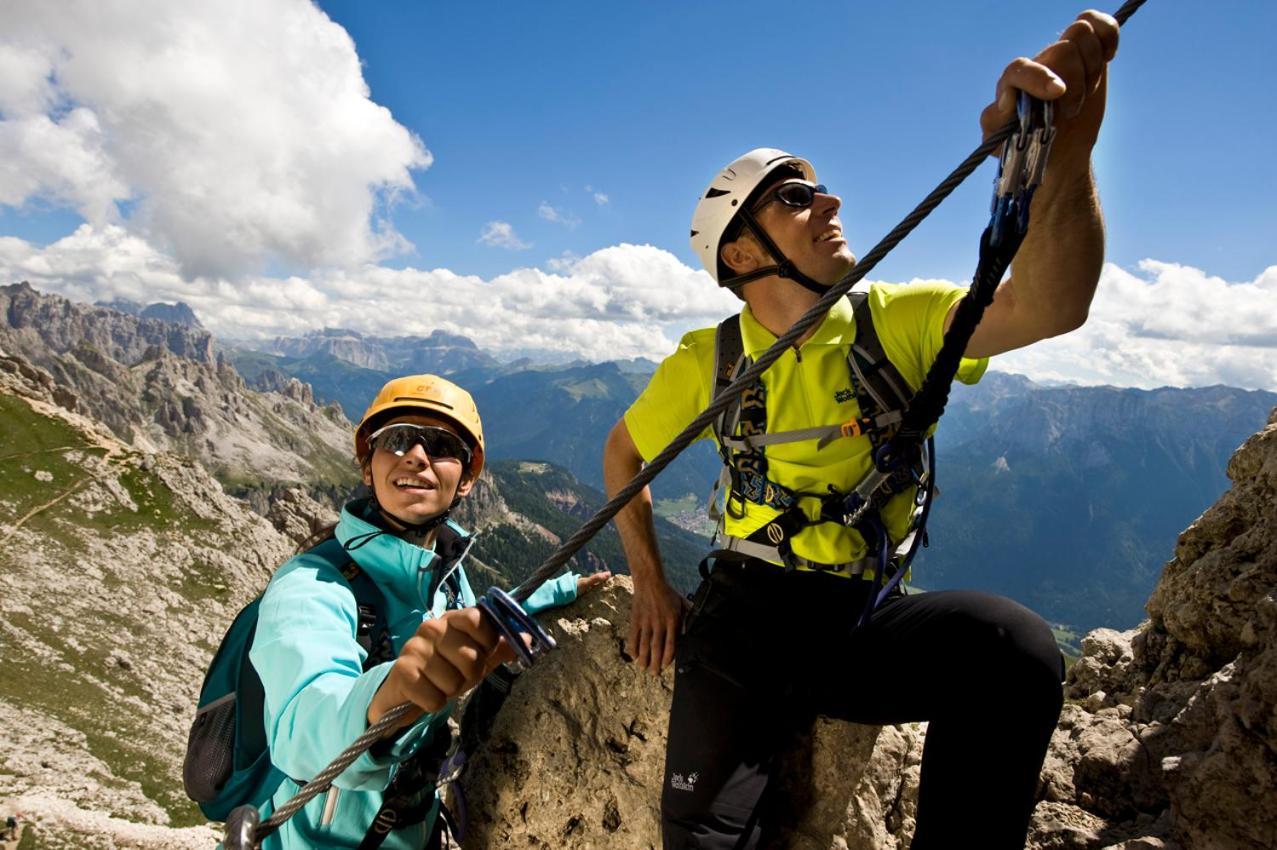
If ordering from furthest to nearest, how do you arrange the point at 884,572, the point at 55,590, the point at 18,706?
the point at 55,590 < the point at 18,706 < the point at 884,572

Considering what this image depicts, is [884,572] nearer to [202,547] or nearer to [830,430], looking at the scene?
[830,430]

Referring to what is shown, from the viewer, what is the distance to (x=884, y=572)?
4.45 metres

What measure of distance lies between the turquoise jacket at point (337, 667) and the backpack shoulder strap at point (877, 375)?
349 cm

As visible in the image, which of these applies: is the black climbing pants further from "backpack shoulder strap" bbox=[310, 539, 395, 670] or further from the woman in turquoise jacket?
"backpack shoulder strap" bbox=[310, 539, 395, 670]

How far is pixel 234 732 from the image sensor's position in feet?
14.8

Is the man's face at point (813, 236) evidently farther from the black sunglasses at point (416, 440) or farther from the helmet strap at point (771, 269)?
the black sunglasses at point (416, 440)

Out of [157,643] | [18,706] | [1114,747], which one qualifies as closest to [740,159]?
[1114,747]

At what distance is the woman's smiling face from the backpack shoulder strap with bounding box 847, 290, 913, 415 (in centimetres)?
379

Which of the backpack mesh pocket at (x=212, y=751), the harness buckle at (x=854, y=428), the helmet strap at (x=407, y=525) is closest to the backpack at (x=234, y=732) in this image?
the backpack mesh pocket at (x=212, y=751)

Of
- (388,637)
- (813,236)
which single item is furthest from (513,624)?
(813,236)

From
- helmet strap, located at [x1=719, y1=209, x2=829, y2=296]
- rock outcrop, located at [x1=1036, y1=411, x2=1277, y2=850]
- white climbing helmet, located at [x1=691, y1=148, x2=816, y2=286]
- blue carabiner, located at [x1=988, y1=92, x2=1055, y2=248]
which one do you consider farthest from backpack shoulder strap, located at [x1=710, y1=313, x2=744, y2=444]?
rock outcrop, located at [x1=1036, y1=411, x2=1277, y2=850]

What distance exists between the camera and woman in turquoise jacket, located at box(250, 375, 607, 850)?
302 cm

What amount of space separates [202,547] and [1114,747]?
123 metres

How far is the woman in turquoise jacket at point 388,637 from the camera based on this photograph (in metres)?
3.02
